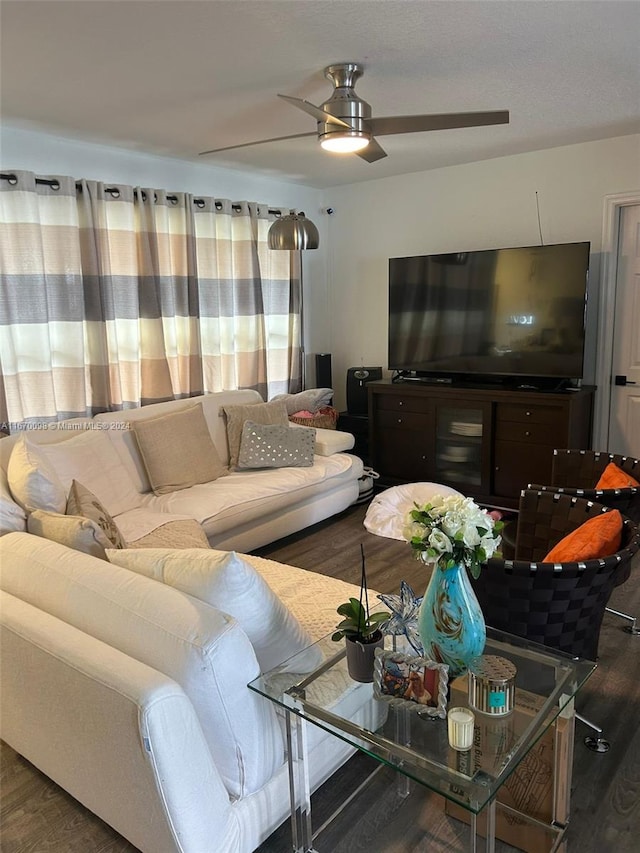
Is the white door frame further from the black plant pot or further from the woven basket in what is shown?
the black plant pot

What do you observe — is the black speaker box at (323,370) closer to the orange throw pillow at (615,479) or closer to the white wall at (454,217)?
the white wall at (454,217)

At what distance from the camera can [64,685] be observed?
1.60m

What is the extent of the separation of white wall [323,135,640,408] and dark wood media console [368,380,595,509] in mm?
539

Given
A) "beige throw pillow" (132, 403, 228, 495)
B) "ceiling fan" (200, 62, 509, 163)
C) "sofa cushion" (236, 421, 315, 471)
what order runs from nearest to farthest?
"ceiling fan" (200, 62, 509, 163) < "beige throw pillow" (132, 403, 228, 495) < "sofa cushion" (236, 421, 315, 471)

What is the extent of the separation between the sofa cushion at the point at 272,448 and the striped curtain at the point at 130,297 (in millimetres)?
724

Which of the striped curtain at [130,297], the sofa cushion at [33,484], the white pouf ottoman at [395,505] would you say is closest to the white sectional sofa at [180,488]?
the sofa cushion at [33,484]

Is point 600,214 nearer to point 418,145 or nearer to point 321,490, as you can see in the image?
point 418,145

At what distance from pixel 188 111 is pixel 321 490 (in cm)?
229

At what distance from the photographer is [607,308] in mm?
4277

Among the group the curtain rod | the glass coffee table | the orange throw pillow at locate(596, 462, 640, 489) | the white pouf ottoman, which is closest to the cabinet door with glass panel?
the white pouf ottoman

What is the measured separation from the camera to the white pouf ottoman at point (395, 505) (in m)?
4.21

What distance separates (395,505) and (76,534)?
8.72 feet

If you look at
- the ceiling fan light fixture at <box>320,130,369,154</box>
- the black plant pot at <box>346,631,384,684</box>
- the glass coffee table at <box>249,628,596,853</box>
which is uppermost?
the ceiling fan light fixture at <box>320,130,369,154</box>

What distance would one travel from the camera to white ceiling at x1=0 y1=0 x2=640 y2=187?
2207 millimetres
